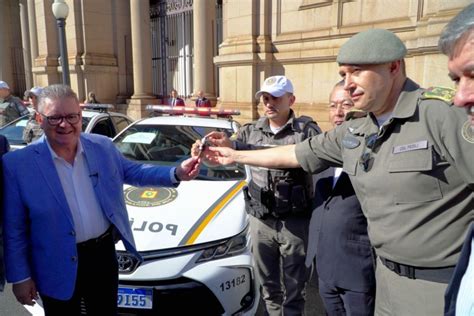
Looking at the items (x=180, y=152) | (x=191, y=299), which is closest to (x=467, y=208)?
(x=191, y=299)

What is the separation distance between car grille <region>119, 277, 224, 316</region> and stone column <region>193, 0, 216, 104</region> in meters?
9.42

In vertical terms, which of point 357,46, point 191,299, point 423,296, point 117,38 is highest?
point 117,38

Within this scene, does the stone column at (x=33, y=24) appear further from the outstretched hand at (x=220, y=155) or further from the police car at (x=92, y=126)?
the outstretched hand at (x=220, y=155)

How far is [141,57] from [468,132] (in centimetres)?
1359

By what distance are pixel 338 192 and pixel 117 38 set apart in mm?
14879

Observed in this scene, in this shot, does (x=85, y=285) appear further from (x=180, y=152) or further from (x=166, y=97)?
(x=166, y=97)

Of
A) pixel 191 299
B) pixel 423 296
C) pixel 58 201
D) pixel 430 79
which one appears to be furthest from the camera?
pixel 430 79

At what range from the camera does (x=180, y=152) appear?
4109mm

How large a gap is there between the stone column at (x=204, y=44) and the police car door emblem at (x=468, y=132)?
34.5 feet

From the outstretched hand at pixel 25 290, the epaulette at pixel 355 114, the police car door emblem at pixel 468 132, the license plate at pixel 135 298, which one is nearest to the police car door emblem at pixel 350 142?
the epaulette at pixel 355 114

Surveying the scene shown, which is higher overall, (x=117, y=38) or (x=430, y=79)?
(x=117, y=38)

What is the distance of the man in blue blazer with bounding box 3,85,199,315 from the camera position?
193 centimetres

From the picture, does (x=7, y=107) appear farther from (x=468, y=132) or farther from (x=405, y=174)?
(x=468, y=132)

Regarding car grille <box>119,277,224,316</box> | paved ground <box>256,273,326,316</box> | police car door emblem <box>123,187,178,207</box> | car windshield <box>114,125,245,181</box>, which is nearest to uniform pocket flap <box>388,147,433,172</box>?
car grille <box>119,277,224,316</box>
